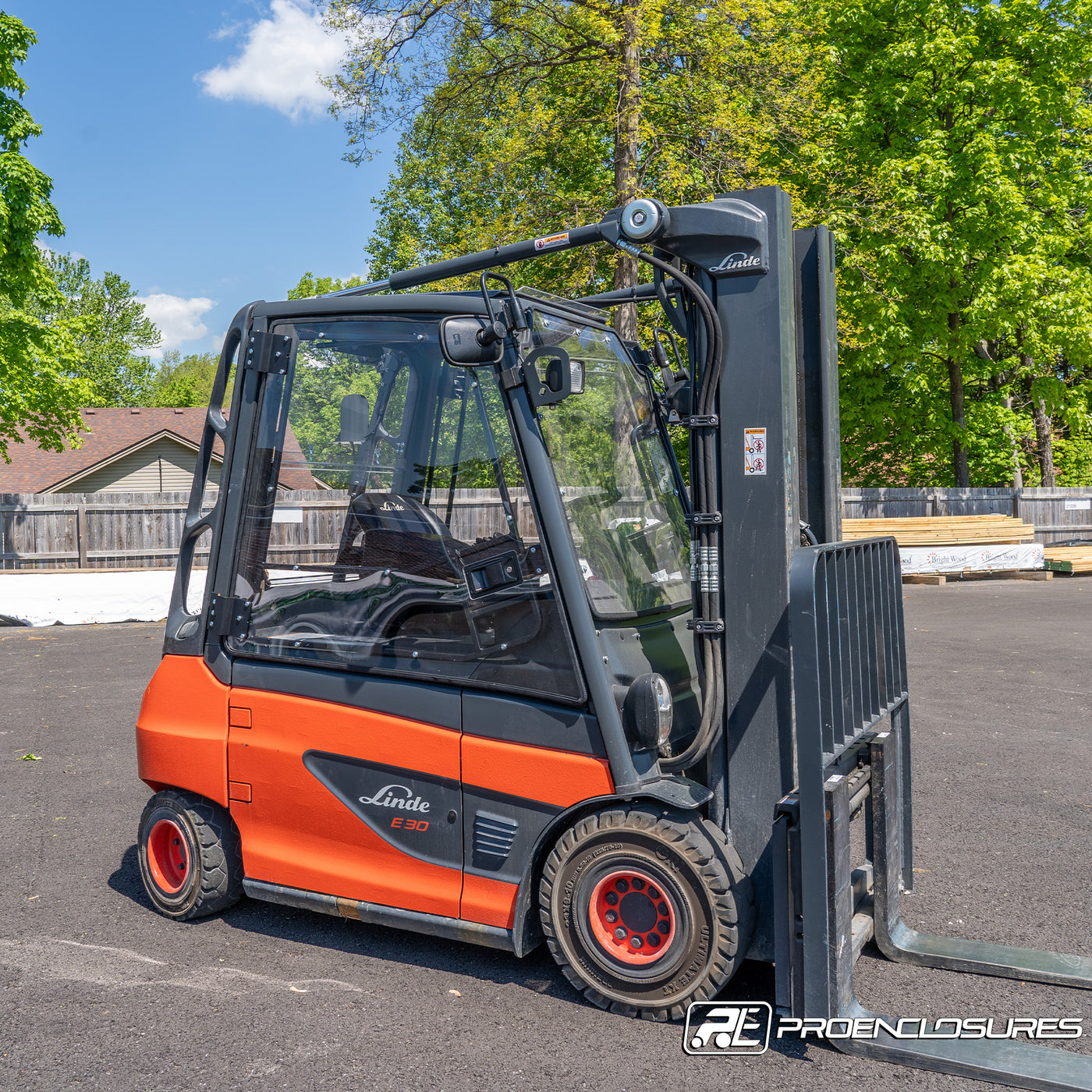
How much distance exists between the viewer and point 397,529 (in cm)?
399

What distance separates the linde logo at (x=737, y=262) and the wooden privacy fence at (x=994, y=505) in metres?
20.3

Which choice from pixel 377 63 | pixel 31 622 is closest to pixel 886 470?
pixel 377 63

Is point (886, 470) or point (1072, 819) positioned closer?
point (1072, 819)

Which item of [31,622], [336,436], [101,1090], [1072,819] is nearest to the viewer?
[101,1090]

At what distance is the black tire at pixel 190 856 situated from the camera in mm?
4293

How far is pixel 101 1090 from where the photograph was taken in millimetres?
3105

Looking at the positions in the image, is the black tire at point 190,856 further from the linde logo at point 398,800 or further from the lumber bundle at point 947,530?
the lumber bundle at point 947,530

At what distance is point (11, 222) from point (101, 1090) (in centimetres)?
1998

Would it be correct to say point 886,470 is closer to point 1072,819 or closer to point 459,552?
point 1072,819

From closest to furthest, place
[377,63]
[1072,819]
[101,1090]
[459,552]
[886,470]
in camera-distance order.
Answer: [101,1090]
[459,552]
[1072,819]
[377,63]
[886,470]

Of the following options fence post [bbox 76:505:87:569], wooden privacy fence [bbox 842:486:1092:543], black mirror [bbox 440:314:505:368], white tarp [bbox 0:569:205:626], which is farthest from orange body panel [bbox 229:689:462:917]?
wooden privacy fence [bbox 842:486:1092:543]

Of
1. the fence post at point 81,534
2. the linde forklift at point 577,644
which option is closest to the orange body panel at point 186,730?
the linde forklift at point 577,644

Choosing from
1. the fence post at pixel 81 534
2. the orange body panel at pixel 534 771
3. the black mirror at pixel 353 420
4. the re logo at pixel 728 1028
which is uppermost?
the black mirror at pixel 353 420

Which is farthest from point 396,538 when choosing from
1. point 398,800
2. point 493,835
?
point 493,835
